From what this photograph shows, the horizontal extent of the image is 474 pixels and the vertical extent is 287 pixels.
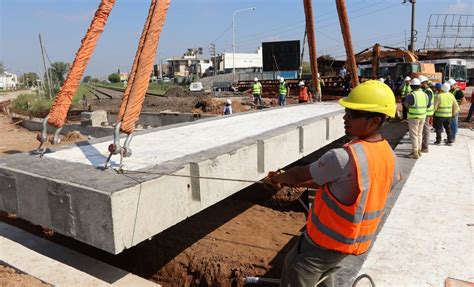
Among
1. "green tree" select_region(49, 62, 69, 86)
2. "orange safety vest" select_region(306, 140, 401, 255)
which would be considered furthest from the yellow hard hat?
"green tree" select_region(49, 62, 69, 86)

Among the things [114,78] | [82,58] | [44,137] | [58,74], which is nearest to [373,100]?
[82,58]

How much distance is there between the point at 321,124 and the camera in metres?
7.69

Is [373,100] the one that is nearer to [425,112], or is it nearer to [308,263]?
[308,263]

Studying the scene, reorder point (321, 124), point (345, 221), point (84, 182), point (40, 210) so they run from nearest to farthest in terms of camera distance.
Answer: point (345, 221), point (84, 182), point (40, 210), point (321, 124)

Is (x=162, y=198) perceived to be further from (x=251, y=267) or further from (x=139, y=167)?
(x=251, y=267)

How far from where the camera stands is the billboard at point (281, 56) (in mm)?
37575

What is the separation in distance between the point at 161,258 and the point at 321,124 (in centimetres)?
400

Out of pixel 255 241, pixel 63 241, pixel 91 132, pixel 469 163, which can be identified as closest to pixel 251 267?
pixel 255 241

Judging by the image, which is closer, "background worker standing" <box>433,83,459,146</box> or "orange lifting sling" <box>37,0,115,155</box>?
"orange lifting sling" <box>37,0,115,155</box>

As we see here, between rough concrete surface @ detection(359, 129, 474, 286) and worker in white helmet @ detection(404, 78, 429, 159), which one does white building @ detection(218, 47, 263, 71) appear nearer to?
worker in white helmet @ detection(404, 78, 429, 159)

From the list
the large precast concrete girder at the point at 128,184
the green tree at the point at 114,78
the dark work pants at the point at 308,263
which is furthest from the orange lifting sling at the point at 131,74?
the green tree at the point at 114,78

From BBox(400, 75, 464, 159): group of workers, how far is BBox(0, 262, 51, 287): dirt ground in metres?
7.45

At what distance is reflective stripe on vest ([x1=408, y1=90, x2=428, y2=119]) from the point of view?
8.28 metres

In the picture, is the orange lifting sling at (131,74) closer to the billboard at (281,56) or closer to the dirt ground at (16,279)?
the dirt ground at (16,279)
